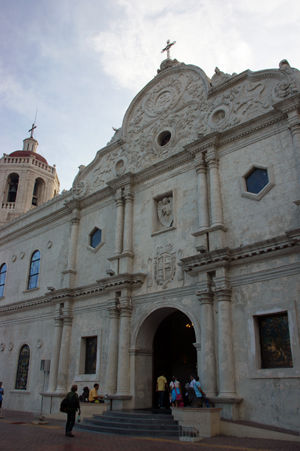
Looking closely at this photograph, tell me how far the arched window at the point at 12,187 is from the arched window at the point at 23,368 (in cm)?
1405

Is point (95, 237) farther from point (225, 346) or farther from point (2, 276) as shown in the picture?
point (225, 346)

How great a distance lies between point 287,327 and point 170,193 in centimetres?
768

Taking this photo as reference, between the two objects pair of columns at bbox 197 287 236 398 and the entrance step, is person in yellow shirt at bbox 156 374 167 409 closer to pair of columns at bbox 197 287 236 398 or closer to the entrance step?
the entrance step

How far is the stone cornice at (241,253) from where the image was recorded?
12.6m

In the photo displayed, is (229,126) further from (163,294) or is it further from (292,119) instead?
(163,294)

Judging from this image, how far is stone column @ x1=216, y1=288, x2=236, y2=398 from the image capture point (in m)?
12.6

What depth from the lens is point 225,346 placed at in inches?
512

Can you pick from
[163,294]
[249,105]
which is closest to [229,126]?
[249,105]

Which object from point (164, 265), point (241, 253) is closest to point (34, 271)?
point (164, 265)

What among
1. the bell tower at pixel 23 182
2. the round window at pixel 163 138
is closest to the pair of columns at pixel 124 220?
the round window at pixel 163 138

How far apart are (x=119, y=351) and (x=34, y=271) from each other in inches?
377

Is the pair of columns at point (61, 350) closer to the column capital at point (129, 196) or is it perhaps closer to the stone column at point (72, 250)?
the stone column at point (72, 250)

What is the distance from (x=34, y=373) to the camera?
2053 centimetres

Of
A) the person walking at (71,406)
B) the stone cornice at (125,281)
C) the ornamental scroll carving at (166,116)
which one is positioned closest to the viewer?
the person walking at (71,406)
